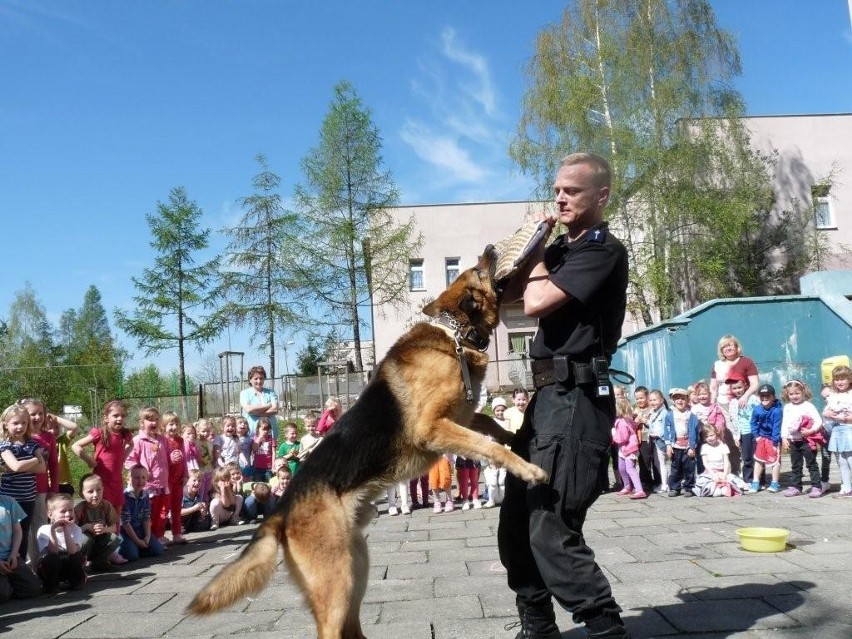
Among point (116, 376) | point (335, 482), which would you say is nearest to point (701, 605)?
point (335, 482)

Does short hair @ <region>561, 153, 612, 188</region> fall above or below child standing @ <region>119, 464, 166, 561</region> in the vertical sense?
above

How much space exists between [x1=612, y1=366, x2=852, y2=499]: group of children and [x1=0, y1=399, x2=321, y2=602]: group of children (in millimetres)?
4952

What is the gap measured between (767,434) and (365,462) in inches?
318

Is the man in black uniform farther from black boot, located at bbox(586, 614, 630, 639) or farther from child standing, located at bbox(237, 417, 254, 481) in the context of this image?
child standing, located at bbox(237, 417, 254, 481)

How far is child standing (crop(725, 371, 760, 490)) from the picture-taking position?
9.85 metres

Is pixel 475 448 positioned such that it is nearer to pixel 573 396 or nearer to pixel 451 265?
pixel 573 396

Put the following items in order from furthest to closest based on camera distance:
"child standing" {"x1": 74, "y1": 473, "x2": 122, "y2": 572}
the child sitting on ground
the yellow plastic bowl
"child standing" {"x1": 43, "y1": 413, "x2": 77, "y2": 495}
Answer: the child sitting on ground
"child standing" {"x1": 43, "y1": 413, "x2": 77, "y2": 495}
"child standing" {"x1": 74, "y1": 473, "x2": 122, "y2": 572}
the yellow plastic bowl

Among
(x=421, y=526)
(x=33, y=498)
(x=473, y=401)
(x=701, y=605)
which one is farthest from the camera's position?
(x=421, y=526)

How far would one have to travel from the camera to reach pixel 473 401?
3.52m

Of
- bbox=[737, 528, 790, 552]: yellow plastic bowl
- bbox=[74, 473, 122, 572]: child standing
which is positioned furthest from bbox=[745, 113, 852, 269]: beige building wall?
bbox=[74, 473, 122, 572]: child standing

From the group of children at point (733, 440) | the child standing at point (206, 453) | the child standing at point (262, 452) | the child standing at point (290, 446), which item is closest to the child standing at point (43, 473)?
the child standing at point (206, 453)

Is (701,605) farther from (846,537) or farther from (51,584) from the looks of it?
(51,584)

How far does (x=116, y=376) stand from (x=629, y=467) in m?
19.8

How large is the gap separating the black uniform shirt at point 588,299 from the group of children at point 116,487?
185 centimetres
